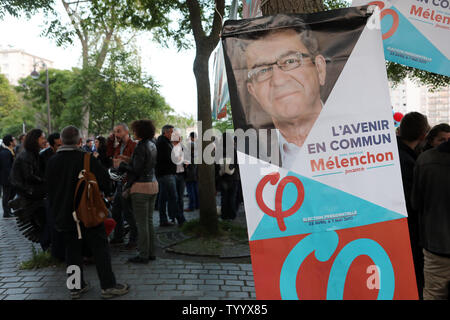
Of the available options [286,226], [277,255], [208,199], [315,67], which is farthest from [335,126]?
[208,199]

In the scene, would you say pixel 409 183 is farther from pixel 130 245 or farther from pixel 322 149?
pixel 130 245

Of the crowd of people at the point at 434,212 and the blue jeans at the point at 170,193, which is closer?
the crowd of people at the point at 434,212

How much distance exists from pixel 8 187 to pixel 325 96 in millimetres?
8685

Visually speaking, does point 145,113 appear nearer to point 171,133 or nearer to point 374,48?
point 171,133

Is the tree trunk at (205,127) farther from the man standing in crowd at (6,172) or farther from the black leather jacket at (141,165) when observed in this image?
the man standing in crowd at (6,172)

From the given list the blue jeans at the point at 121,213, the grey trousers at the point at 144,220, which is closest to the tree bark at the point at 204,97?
the blue jeans at the point at 121,213

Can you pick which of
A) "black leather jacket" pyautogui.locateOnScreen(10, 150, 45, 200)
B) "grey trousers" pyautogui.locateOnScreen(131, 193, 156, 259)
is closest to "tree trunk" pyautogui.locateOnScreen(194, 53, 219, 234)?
"grey trousers" pyautogui.locateOnScreen(131, 193, 156, 259)

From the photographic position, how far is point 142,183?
4.96 m

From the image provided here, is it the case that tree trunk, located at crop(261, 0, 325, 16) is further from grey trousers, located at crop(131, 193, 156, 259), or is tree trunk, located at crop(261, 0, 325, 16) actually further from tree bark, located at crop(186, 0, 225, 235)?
tree bark, located at crop(186, 0, 225, 235)

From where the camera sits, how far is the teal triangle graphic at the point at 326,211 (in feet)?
7.39

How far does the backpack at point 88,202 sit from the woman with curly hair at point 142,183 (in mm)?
975

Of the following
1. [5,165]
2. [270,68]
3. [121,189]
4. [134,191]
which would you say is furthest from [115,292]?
[5,165]

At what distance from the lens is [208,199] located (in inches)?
251

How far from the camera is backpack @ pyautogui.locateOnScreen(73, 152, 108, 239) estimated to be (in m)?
3.88
